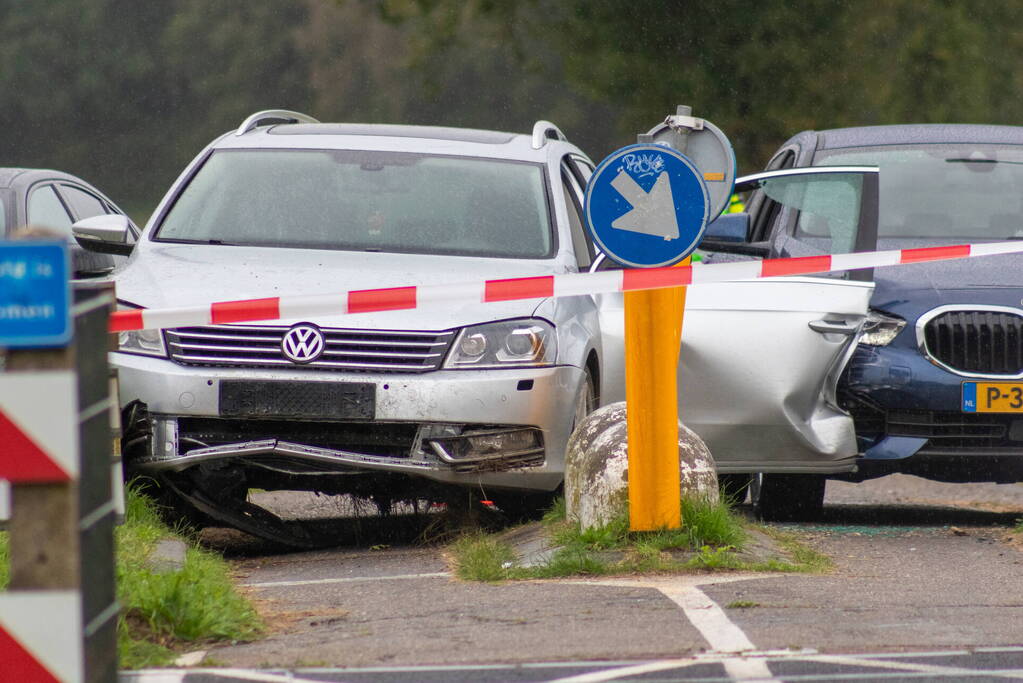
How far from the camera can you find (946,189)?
357 inches

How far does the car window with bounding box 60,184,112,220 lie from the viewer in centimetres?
1137

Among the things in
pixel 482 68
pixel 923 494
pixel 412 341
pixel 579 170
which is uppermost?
pixel 482 68

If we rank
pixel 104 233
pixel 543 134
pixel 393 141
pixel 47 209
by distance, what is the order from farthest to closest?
1. pixel 47 209
2. pixel 543 134
3. pixel 393 141
4. pixel 104 233

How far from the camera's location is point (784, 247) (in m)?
8.56

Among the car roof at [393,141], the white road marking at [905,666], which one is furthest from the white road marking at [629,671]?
the car roof at [393,141]

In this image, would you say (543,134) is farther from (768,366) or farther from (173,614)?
(173,614)

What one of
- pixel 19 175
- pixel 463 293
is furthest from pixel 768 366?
pixel 19 175

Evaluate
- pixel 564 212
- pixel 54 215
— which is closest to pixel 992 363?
pixel 564 212

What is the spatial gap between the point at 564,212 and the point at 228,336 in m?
1.89

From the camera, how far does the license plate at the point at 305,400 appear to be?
6.86 m

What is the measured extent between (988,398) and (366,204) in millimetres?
2946

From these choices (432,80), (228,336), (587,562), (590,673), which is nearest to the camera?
(590,673)

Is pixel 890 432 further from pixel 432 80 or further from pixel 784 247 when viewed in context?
pixel 432 80

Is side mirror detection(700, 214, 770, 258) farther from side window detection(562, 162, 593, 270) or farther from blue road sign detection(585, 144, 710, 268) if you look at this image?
blue road sign detection(585, 144, 710, 268)
